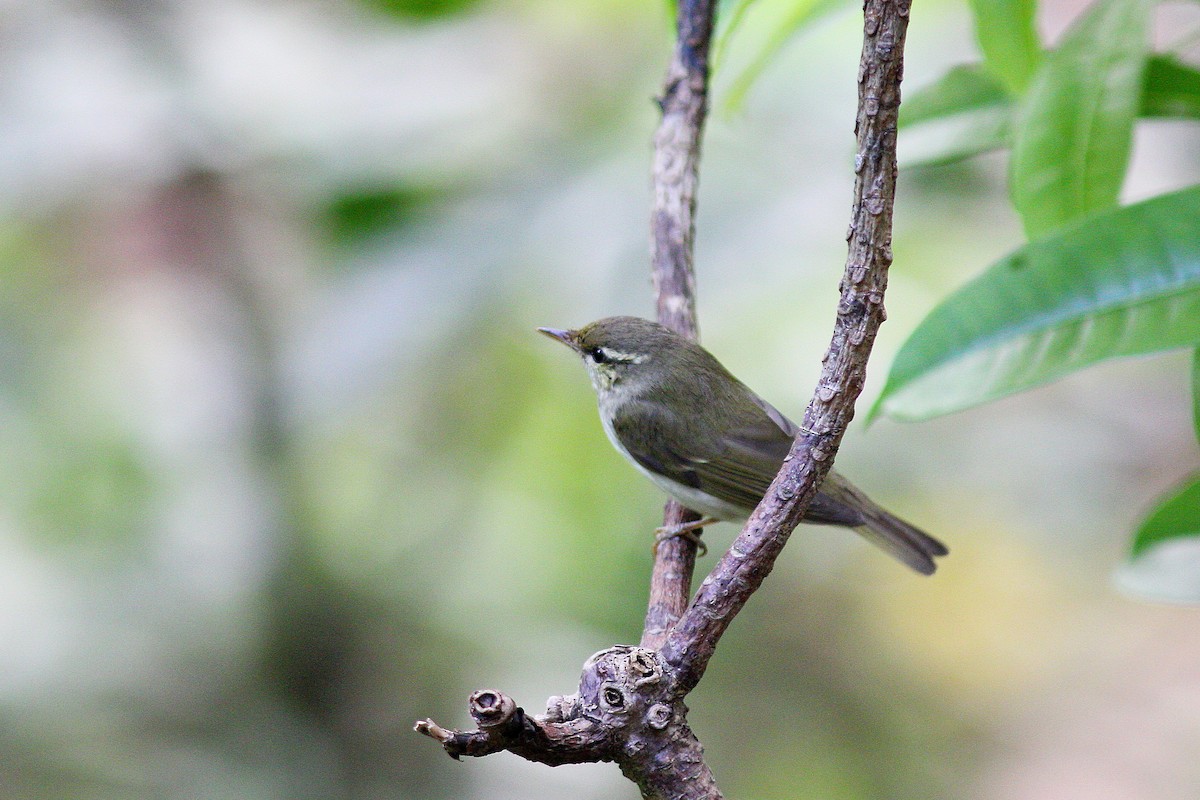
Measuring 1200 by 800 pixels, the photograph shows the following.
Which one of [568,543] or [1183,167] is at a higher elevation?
[1183,167]

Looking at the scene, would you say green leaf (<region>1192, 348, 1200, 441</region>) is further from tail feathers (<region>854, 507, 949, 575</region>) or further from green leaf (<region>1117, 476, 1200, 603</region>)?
tail feathers (<region>854, 507, 949, 575</region>)

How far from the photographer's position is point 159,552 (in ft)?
11.2

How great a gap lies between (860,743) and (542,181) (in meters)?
2.24

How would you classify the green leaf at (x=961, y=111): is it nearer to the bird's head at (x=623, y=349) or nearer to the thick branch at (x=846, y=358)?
the bird's head at (x=623, y=349)

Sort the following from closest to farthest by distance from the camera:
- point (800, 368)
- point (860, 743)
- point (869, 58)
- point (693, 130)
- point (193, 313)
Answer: point (869, 58) → point (693, 130) → point (800, 368) → point (860, 743) → point (193, 313)

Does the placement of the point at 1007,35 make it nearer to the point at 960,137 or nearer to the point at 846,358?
the point at 960,137

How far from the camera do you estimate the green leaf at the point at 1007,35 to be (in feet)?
5.37

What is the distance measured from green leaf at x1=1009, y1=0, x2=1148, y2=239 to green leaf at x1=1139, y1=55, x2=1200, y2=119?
20cm

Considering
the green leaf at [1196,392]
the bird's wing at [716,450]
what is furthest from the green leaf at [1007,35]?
the bird's wing at [716,450]

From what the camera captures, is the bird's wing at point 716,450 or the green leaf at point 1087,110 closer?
the green leaf at point 1087,110

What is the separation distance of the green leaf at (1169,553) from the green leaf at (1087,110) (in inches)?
21.8

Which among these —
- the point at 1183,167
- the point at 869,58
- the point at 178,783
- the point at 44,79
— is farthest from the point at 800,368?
the point at 44,79

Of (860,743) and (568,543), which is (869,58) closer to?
(568,543)

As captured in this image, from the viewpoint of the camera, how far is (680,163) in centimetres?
224
